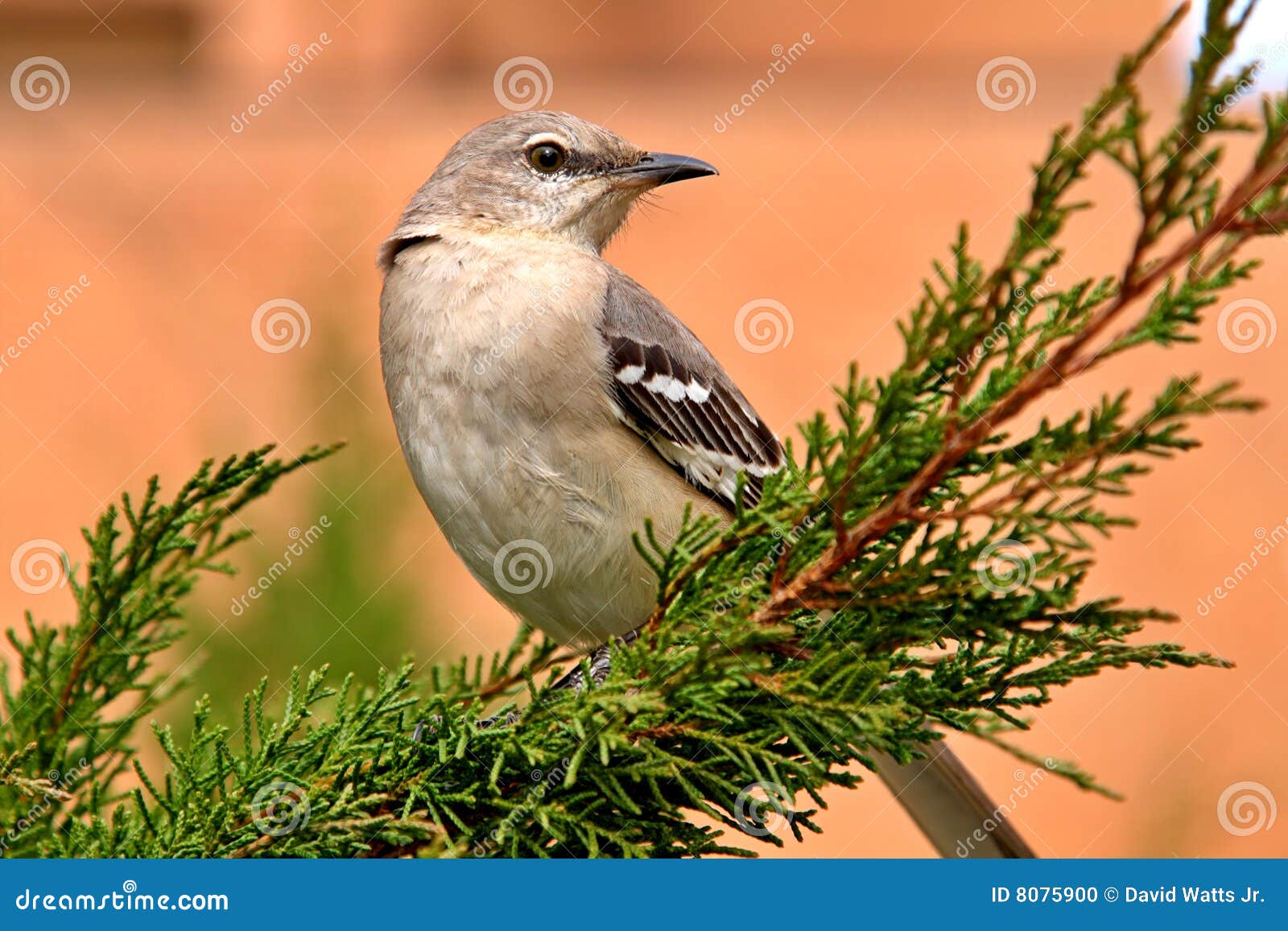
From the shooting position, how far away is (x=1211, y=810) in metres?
6.14

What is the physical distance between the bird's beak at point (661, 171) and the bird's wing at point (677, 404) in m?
0.38

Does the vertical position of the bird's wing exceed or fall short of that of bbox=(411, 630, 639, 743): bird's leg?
it exceeds it

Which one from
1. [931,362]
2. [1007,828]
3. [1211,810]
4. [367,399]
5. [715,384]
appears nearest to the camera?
[931,362]

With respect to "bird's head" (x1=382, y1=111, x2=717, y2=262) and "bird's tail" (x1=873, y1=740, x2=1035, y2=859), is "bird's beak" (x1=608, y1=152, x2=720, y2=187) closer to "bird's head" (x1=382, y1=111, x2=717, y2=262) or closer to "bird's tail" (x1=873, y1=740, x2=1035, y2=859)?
"bird's head" (x1=382, y1=111, x2=717, y2=262)

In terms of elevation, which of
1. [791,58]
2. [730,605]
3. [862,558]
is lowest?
[730,605]

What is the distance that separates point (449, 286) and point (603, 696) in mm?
1782

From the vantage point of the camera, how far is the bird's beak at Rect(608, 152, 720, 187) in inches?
156

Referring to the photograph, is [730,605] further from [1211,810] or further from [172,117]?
[172,117]

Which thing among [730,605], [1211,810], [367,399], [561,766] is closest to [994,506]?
[730,605]

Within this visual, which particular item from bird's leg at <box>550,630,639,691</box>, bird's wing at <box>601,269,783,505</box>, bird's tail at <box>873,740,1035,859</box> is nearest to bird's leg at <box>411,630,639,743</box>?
bird's leg at <box>550,630,639,691</box>

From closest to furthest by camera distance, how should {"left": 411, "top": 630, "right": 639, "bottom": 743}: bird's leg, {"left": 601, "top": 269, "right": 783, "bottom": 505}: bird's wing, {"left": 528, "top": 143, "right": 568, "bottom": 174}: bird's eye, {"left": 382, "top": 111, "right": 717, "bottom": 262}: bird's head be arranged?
{"left": 411, "top": 630, "right": 639, "bottom": 743}: bird's leg < {"left": 601, "top": 269, "right": 783, "bottom": 505}: bird's wing < {"left": 382, "top": 111, "right": 717, "bottom": 262}: bird's head < {"left": 528, "top": 143, "right": 568, "bottom": 174}: bird's eye

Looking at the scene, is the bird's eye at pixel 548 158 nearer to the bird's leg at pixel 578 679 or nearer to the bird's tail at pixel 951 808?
the bird's leg at pixel 578 679

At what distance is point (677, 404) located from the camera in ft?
11.7

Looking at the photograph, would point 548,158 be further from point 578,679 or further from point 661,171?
point 578,679
